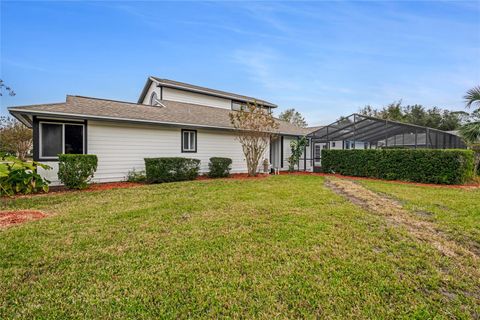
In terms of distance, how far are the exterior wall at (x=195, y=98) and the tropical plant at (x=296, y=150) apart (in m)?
6.37

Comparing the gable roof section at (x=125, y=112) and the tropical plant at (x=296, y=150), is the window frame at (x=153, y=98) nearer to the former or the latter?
the gable roof section at (x=125, y=112)

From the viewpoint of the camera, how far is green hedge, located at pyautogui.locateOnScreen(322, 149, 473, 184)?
9938 mm

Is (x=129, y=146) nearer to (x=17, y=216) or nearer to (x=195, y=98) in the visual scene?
(x=17, y=216)

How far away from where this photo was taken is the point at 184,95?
16312 mm

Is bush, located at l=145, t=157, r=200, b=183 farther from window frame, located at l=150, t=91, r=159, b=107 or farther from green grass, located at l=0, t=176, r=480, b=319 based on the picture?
window frame, located at l=150, t=91, r=159, b=107

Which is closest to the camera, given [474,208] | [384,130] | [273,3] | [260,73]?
[474,208]

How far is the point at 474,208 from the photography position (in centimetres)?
582

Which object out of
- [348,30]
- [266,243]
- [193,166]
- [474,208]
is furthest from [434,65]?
[266,243]

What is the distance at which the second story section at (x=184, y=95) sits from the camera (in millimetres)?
15539

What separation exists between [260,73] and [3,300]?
18484 mm

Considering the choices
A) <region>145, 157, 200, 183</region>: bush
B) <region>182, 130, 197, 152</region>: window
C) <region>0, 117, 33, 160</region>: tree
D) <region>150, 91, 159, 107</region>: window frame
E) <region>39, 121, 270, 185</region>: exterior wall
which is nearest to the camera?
<region>39, 121, 270, 185</region>: exterior wall

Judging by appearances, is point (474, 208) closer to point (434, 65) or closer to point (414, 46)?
point (414, 46)

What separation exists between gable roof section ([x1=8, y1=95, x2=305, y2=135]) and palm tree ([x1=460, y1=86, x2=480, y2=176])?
9.50 meters

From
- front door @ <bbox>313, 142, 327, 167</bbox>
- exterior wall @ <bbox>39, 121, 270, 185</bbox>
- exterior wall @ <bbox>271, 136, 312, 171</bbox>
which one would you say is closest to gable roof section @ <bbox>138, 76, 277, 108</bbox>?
exterior wall @ <bbox>271, 136, 312, 171</bbox>
